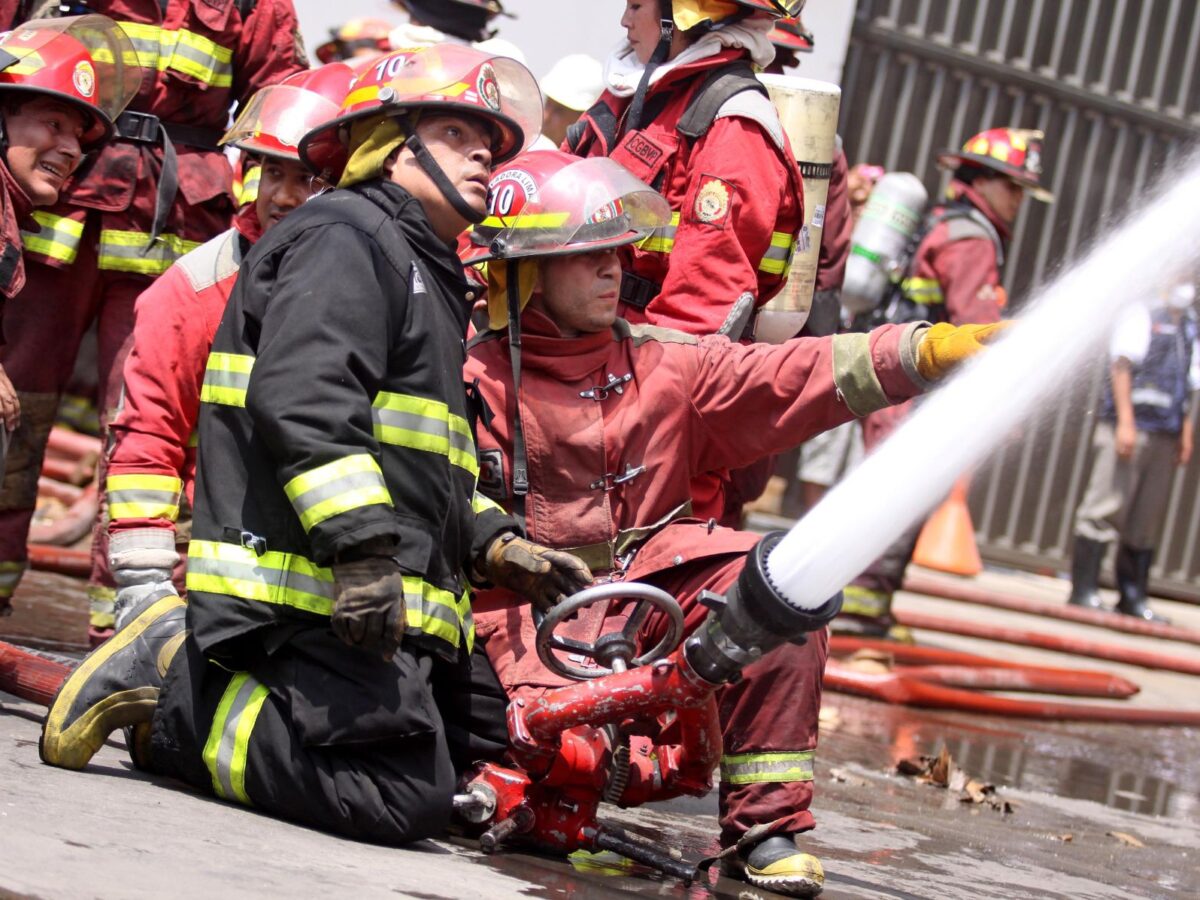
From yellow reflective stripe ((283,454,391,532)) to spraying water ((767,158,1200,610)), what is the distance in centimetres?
71

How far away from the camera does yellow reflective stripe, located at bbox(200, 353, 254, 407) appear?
11.3 ft

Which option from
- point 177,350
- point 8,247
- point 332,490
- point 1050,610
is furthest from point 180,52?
point 1050,610

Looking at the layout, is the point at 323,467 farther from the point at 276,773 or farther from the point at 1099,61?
the point at 1099,61

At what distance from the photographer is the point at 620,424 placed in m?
3.91

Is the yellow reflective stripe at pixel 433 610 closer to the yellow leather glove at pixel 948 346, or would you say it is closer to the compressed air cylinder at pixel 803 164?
the yellow leather glove at pixel 948 346

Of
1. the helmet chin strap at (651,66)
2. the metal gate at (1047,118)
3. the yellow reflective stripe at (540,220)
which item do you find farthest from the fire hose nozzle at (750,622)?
the metal gate at (1047,118)

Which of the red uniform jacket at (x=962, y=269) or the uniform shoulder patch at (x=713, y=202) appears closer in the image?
the uniform shoulder patch at (x=713, y=202)

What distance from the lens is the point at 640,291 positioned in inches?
188

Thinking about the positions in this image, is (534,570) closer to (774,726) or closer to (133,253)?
(774,726)

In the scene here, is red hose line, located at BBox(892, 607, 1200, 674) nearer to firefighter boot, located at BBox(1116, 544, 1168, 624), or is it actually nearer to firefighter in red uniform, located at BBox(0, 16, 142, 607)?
firefighter boot, located at BBox(1116, 544, 1168, 624)

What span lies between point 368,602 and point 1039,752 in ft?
13.3

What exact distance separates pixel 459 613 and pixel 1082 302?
4.28 ft

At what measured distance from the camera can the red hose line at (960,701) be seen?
22.5ft

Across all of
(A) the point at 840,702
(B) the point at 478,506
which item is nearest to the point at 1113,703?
(A) the point at 840,702
